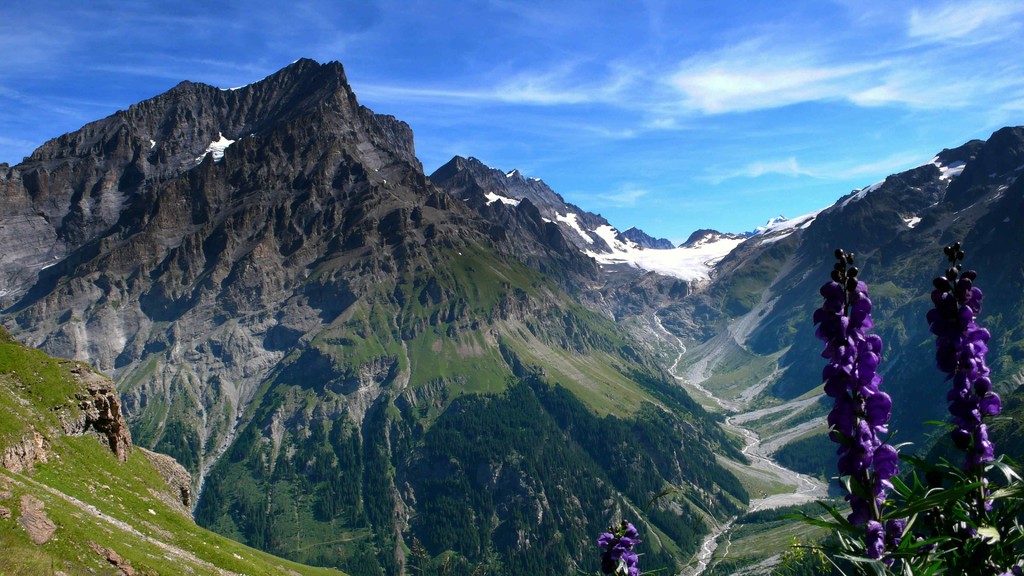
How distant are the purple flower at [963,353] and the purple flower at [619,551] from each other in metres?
7.38

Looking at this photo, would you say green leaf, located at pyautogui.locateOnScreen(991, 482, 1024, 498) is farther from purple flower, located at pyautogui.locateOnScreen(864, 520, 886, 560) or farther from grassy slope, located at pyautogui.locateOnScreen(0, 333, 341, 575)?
grassy slope, located at pyautogui.locateOnScreen(0, 333, 341, 575)

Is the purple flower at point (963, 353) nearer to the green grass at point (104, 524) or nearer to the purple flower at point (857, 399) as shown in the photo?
the purple flower at point (857, 399)

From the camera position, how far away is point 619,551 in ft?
51.0

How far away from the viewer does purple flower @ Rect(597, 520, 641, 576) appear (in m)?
15.1

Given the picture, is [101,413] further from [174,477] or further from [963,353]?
[963,353]

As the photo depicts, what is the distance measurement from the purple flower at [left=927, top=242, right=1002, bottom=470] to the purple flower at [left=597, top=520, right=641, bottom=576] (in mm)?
7375

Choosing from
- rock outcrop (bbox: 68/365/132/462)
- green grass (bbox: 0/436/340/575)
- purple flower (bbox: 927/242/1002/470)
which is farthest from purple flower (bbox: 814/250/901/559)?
rock outcrop (bbox: 68/365/132/462)

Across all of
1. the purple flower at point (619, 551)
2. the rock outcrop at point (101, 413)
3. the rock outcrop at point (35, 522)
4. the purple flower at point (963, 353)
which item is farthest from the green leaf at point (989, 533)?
the rock outcrop at point (101, 413)

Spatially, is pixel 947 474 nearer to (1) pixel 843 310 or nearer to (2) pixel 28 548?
(1) pixel 843 310

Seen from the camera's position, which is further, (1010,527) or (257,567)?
(257,567)

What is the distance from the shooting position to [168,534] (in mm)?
60000

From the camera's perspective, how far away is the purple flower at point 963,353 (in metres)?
10.2

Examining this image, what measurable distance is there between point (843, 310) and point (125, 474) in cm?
7896

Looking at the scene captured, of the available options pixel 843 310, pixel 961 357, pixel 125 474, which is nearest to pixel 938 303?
pixel 961 357
